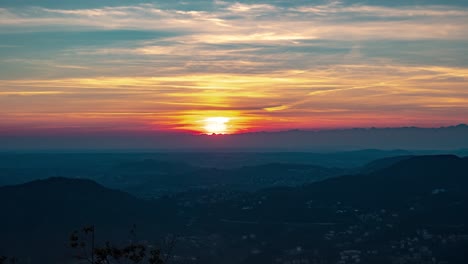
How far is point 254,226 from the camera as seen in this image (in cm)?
17300

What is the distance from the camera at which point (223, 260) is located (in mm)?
130125

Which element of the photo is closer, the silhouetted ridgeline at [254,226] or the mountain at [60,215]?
the silhouetted ridgeline at [254,226]

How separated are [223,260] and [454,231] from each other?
60.3m

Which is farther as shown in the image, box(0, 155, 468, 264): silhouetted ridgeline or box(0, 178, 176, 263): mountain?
box(0, 178, 176, 263): mountain

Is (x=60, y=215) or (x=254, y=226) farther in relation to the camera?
(x=254, y=226)

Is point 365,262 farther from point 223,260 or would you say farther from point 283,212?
point 283,212

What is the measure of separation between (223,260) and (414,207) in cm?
7944

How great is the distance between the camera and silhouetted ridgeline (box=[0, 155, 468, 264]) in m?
133

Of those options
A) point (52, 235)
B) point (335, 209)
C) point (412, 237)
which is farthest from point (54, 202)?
point (412, 237)

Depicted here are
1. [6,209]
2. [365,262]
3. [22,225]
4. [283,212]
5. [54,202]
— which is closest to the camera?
[365,262]

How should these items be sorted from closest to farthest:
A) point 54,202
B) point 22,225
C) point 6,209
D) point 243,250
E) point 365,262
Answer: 1. point 365,262
2. point 243,250
3. point 22,225
4. point 6,209
5. point 54,202

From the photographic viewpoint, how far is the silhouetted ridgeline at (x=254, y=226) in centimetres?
13262

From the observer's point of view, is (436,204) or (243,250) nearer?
(243,250)

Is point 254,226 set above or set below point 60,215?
below
